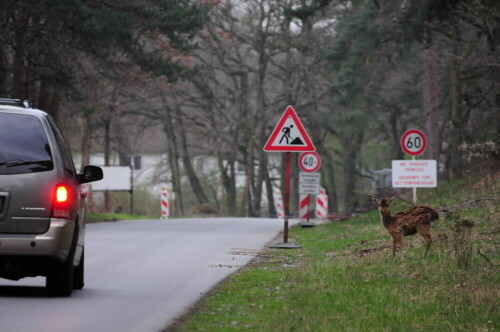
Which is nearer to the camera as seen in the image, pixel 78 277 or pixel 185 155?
pixel 78 277

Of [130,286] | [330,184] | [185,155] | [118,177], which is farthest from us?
[330,184]

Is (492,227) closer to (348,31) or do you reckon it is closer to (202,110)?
(348,31)

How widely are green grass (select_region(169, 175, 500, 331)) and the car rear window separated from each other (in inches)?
84.1

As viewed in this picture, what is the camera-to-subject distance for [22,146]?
11477 millimetres

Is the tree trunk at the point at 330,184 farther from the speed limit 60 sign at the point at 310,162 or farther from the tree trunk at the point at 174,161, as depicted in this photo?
the speed limit 60 sign at the point at 310,162

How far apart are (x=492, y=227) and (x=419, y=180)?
27.4 feet

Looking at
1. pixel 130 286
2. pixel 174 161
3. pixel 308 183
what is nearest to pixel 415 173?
pixel 308 183

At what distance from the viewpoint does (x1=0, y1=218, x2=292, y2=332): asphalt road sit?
1014 centimetres

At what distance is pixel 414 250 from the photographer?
53.1 feet

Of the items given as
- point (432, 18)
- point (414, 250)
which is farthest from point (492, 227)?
point (432, 18)

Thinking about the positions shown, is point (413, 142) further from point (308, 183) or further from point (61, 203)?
point (61, 203)

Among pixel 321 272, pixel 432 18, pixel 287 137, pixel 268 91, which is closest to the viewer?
pixel 321 272

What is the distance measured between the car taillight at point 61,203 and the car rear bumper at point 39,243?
0.06 meters

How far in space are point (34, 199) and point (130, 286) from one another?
2.60 metres
